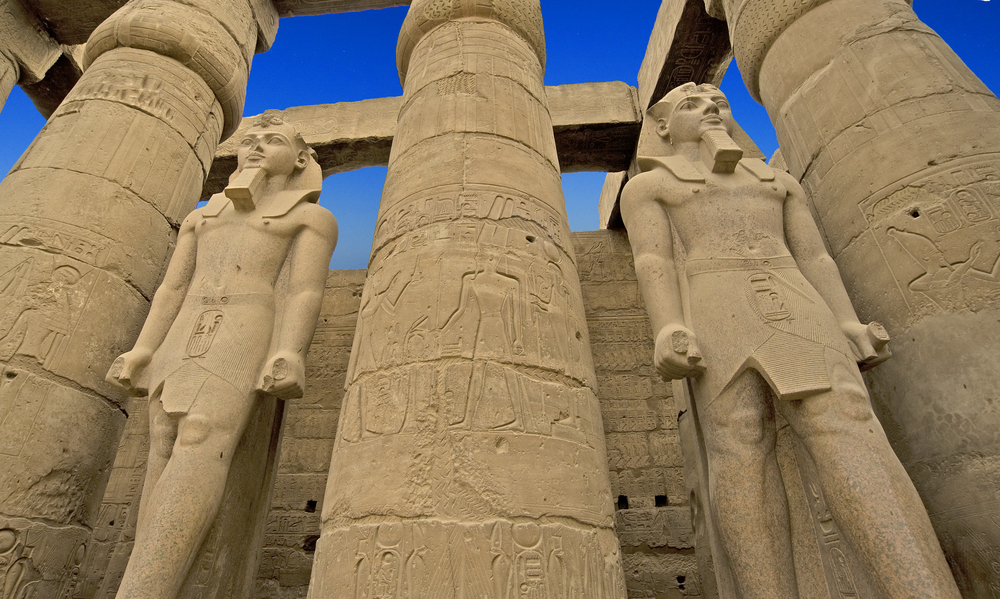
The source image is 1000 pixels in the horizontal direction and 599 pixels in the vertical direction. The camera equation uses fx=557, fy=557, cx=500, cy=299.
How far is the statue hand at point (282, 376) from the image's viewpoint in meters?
2.84

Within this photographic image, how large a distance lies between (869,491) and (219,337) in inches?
121

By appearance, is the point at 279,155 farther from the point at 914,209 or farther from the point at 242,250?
the point at 914,209

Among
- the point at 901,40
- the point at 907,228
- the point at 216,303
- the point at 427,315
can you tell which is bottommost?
the point at 427,315

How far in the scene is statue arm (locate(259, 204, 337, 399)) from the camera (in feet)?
9.43

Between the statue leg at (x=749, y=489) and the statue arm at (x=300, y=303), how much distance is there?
2093 mm

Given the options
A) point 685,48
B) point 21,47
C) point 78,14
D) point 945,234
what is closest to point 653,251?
point 945,234

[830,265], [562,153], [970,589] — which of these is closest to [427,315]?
[830,265]

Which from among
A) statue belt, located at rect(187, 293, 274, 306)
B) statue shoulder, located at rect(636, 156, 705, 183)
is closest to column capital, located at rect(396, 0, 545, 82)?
statue shoulder, located at rect(636, 156, 705, 183)

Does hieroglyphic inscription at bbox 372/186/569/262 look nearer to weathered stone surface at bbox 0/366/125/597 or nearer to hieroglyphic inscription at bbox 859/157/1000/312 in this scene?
hieroglyphic inscription at bbox 859/157/1000/312

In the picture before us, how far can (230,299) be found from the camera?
Answer: 10.2 ft

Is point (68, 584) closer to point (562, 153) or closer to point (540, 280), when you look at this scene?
point (540, 280)

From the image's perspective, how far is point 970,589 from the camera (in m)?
2.37

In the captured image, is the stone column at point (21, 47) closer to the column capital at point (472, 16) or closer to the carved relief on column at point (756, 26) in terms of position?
the column capital at point (472, 16)

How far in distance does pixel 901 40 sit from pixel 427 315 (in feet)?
12.1
